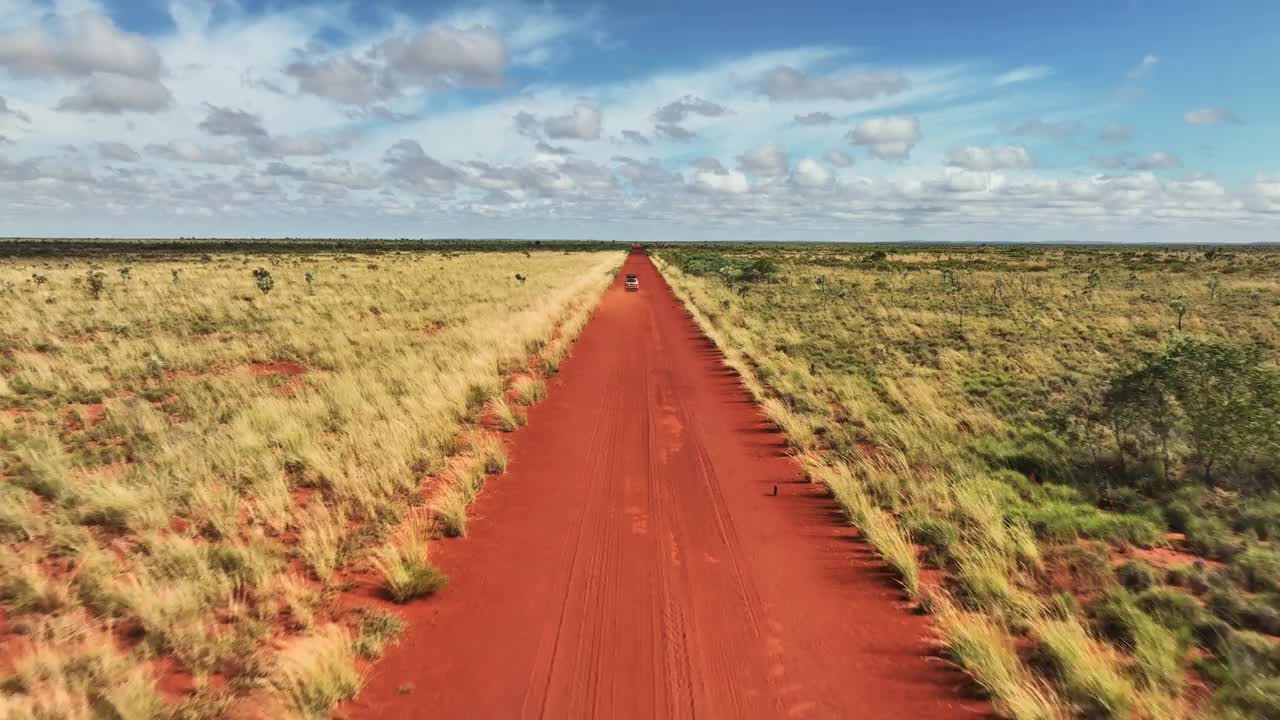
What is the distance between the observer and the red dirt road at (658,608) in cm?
386

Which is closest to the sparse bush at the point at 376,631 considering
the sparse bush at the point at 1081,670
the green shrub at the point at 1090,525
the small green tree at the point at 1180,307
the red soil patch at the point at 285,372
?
the sparse bush at the point at 1081,670

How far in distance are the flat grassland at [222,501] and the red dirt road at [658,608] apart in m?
0.55

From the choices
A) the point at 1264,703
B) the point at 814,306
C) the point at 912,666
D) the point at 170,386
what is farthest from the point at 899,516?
the point at 814,306

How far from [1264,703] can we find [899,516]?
3186mm

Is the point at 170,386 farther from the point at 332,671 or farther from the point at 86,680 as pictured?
the point at 332,671

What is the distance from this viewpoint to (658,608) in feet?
15.8

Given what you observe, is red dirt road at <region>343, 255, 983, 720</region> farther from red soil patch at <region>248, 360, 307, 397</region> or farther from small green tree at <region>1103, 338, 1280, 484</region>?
red soil patch at <region>248, 360, 307, 397</region>

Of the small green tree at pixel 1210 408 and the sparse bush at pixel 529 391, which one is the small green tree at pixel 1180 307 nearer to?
the small green tree at pixel 1210 408

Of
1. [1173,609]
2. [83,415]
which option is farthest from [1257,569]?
[83,415]

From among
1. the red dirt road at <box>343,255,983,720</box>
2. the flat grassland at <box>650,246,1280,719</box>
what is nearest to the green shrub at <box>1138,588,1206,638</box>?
the flat grassland at <box>650,246,1280,719</box>

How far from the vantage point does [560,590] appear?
5.05 metres

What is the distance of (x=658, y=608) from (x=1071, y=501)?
220 inches

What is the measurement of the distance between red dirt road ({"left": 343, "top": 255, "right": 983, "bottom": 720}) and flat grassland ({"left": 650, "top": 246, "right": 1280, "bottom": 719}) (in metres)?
0.56

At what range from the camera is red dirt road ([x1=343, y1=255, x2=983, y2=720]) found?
386 cm
